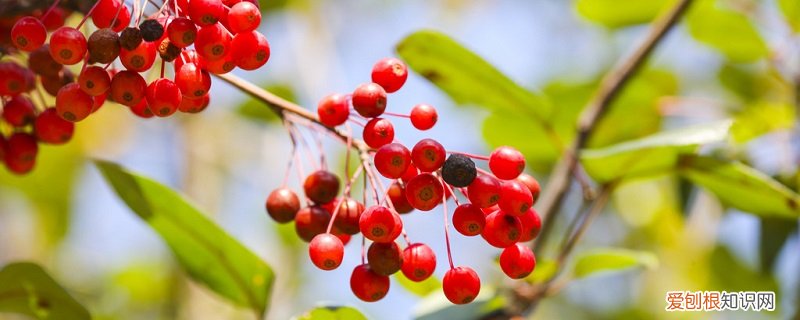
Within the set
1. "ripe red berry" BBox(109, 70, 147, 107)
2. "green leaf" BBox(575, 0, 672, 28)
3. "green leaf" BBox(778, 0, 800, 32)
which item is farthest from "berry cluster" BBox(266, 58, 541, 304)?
"green leaf" BBox(778, 0, 800, 32)

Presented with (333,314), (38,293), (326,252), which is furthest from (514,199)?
(38,293)

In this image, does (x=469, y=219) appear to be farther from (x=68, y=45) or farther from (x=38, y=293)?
(x=38, y=293)

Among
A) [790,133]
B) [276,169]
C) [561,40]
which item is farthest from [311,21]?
[790,133]

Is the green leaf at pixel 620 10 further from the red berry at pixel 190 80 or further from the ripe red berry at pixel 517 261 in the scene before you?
the red berry at pixel 190 80

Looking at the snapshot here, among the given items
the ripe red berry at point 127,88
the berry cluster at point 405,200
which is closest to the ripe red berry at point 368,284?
the berry cluster at point 405,200

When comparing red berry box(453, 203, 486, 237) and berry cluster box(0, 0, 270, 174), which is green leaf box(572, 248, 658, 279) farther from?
berry cluster box(0, 0, 270, 174)

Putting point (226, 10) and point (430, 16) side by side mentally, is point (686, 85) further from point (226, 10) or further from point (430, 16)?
point (226, 10)
